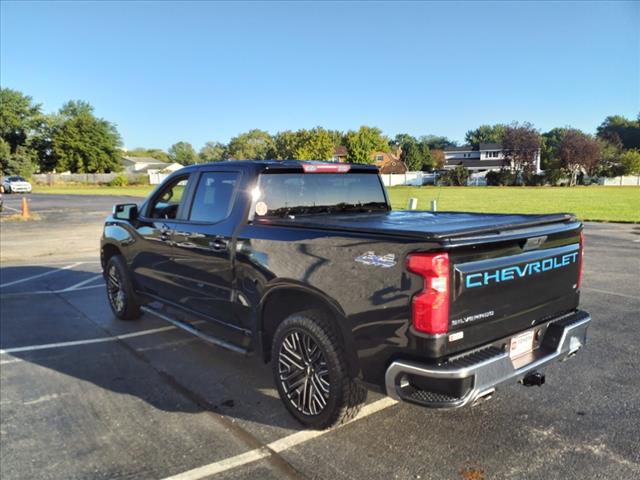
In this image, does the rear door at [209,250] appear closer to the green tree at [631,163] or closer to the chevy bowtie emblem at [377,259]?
the chevy bowtie emblem at [377,259]

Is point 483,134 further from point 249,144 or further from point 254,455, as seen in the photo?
point 254,455

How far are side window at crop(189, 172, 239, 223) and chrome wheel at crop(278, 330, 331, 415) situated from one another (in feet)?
4.19

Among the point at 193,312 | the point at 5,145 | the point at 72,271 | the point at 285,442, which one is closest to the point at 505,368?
the point at 285,442

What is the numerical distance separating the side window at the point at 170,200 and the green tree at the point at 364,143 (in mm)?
57648

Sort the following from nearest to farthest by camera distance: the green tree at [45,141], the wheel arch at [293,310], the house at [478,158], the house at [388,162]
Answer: the wheel arch at [293,310], the green tree at [45,141], the house at [388,162], the house at [478,158]

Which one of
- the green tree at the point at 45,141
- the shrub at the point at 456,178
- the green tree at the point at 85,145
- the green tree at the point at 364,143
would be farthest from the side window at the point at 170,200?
the green tree at the point at 45,141

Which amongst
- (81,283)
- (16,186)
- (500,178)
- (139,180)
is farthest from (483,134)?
(81,283)

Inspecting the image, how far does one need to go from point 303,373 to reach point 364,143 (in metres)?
76.3

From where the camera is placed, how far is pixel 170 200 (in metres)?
5.10

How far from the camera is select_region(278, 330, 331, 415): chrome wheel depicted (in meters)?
3.24

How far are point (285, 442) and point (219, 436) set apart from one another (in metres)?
0.45

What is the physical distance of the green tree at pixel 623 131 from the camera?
4131 inches

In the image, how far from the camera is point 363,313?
2857 mm

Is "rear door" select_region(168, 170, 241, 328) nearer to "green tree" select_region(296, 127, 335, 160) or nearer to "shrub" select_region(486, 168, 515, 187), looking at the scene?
"green tree" select_region(296, 127, 335, 160)
